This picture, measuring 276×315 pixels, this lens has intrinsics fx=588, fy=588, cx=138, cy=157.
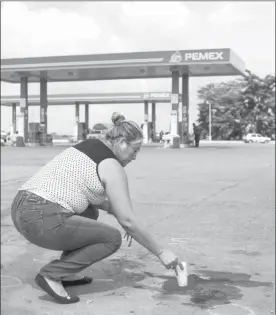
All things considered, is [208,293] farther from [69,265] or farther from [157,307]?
[69,265]

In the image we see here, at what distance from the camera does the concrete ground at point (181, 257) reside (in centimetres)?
368

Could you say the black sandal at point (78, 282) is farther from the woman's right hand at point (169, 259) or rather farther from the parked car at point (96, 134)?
the parked car at point (96, 134)

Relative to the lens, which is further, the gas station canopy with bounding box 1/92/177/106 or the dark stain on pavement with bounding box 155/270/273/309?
the dark stain on pavement with bounding box 155/270/273/309

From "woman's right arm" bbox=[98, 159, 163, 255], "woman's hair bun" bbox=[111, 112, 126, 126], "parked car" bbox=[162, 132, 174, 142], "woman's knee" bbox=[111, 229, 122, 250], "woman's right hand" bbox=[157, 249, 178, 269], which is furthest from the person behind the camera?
"woman's knee" bbox=[111, 229, 122, 250]

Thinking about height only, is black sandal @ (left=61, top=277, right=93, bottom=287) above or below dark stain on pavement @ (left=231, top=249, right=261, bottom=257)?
above

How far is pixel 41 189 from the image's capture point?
2414 mm

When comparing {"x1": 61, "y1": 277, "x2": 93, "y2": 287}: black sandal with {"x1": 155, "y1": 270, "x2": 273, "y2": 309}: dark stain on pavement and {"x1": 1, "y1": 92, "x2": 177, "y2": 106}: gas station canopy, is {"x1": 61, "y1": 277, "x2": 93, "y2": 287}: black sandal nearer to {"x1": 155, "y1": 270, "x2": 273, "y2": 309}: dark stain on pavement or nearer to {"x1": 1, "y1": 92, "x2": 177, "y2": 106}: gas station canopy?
{"x1": 155, "y1": 270, "x2": 273, "y2": 309}: dark stain on pavement

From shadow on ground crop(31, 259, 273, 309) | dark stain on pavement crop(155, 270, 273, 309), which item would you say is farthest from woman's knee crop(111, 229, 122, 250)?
dark stain on pavement crop(155, 270, 273, 309)

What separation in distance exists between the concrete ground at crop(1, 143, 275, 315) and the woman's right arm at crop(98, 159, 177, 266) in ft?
2.26

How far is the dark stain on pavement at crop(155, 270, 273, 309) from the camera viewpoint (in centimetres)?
397

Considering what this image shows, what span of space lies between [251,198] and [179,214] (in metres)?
2.46

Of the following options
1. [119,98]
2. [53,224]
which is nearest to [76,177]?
[53,224]

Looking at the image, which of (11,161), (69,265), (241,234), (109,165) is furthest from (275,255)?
(11,161)

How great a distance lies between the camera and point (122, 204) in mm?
2414
